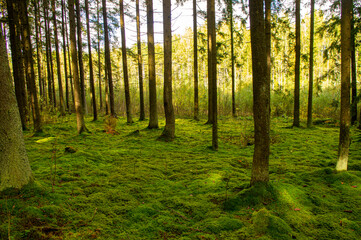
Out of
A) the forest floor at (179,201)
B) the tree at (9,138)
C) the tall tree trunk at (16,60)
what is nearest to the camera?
the forest floor at (179,201)

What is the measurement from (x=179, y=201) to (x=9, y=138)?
287 cm

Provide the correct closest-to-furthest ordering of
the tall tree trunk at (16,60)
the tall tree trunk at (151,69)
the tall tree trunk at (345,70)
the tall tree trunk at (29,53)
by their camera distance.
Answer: the tall tree trunk at (345,70) → the tall tree trunk at (29,53) → the tall tree trunk at (16,60) → the tall tree trunk at (151,69)

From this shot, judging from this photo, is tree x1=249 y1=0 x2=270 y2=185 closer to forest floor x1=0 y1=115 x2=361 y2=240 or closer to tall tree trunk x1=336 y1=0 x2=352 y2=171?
forest floor x1=0 y1=115 x2=361 y2=240

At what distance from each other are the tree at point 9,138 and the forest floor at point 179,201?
222 millimetres

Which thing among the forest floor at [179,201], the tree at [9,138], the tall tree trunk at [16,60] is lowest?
the forest floor at [179,201]

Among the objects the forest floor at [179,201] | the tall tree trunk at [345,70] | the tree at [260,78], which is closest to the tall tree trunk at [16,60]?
the forest floor at [179,201]

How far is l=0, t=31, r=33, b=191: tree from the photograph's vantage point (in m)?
3.00

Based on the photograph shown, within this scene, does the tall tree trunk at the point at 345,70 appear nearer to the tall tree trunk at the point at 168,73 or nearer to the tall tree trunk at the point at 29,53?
the tall tree trunk at the point at 168,73

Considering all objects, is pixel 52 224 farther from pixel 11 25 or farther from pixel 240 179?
pixel 11 25

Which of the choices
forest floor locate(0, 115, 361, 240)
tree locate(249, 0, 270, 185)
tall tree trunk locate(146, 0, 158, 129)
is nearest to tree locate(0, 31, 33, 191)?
forest floor locate(0, 115, 361, 240)

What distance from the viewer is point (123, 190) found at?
3.77m

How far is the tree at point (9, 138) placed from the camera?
3.00 meters

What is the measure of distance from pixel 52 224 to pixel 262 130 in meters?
3.22

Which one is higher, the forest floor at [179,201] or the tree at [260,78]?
the tree at [260,78]
